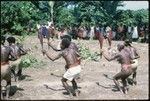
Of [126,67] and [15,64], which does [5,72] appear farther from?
[126,67]

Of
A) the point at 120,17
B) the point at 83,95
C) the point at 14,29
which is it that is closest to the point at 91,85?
the point at 83,95

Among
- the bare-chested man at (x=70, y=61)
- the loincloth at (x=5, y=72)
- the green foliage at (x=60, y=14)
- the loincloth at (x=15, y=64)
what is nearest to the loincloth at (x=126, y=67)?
the bare-chested man at (x=70, y=61)

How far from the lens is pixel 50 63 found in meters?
19.2

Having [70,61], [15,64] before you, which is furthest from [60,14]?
[70,61]

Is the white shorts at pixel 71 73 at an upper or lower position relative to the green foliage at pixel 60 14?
lower

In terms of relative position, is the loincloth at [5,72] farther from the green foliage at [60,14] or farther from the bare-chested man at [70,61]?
the green foliage at [60,14]

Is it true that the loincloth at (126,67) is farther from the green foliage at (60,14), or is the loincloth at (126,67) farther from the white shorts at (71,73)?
the green foliage at (60,14)

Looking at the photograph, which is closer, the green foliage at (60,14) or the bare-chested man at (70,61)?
the bare-chested man at (70,61)

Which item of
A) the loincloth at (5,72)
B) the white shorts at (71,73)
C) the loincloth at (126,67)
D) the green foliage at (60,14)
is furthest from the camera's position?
the green foliage at (60,14)

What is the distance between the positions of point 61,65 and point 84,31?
40.9ft

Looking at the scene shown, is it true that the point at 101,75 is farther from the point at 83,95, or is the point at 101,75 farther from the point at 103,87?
the point at 83,95

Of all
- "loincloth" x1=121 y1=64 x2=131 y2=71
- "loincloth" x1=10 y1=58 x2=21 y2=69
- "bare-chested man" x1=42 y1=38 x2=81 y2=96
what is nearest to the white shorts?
"bare-chested man" x1=42 y1=38 x2=81 y2=96

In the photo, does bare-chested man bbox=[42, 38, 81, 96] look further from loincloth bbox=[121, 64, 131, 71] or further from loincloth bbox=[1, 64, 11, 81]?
loincloth bbox=[121, 64, 131, 71]

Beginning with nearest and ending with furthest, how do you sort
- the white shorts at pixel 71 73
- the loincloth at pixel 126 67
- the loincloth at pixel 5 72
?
the loincloth at pixel 5 72, the white shorts at pixel 71 73, the loincloth at pixel 126 67
